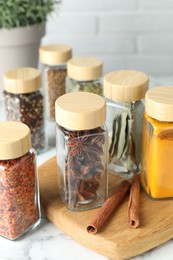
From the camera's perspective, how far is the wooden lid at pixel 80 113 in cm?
109

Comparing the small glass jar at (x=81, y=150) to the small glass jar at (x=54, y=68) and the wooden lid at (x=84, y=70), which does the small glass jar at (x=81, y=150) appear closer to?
the wooden lid at (x=84, y=70)

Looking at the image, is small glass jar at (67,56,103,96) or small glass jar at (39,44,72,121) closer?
small glass jar at (67,56,103,96)

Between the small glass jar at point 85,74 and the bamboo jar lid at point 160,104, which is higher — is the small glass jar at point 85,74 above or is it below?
below

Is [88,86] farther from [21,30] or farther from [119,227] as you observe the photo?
[119,227]

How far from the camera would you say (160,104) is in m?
1.11

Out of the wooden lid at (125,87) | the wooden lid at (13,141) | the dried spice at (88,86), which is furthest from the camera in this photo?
the dried spice at (88,86)

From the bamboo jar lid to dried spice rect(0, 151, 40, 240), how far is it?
0.25 m

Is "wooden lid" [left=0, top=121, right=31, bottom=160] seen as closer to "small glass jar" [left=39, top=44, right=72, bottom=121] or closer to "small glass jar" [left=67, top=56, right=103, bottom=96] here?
"small glass jar" [left=67, top=56, right=103, bottom=96]

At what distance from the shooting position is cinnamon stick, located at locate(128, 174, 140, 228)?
3.68 ft

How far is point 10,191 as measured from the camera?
1.08m

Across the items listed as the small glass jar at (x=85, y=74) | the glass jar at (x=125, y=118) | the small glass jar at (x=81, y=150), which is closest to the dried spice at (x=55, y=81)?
the small glass jar at (x=85, y=74)

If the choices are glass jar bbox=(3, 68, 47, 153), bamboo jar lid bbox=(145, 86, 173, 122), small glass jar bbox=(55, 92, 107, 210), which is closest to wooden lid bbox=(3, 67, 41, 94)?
glass jar bbox=(3, 68, 47, 153)

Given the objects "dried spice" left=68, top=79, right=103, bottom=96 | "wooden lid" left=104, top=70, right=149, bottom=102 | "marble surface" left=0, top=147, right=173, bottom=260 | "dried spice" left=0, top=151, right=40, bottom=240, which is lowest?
"marble surface" left=0, top=147, right=173, bottom=260

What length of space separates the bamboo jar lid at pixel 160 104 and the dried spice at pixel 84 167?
0.11m
